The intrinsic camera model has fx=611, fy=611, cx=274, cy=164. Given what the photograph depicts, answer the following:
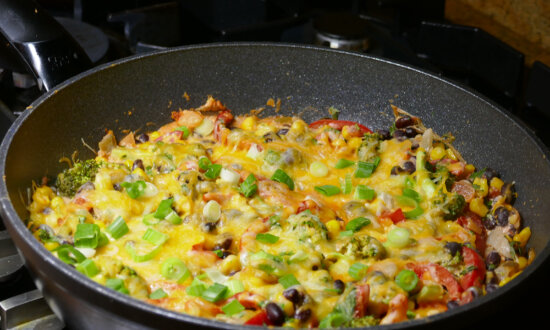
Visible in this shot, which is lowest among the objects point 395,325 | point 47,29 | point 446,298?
point 446,298

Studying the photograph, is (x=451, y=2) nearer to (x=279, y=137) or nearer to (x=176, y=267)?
(x=279, y=137)

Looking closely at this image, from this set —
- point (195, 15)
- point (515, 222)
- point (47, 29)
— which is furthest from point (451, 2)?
point (47, 29)

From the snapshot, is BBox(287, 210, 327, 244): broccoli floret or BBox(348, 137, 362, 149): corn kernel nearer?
BBox(287, 210, 327, 244): broccoli floret

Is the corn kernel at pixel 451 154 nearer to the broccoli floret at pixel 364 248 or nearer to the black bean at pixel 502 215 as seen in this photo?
the black bean at pixel 502 215

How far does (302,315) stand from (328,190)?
798 millimetres

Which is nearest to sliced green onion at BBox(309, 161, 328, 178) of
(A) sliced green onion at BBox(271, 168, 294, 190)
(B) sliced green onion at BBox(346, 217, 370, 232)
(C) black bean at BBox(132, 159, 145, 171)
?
(A) sliced green onion at BBox(271, 168, 294, 190)

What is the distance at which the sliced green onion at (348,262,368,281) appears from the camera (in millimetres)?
1992

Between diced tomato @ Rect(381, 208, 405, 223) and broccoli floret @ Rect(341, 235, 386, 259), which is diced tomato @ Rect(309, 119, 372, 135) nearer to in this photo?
diced tomato @ Rect(381, 208, 405, 223)

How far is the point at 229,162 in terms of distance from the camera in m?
2.65

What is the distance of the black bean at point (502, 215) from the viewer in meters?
2.33

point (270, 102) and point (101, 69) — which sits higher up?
point (101, 69)

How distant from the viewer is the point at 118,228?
2162 mm

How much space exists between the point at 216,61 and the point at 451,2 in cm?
266

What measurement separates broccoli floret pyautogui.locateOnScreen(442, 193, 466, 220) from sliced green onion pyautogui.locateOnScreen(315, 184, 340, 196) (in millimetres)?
432
